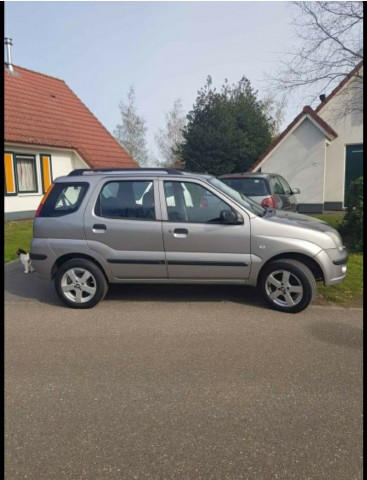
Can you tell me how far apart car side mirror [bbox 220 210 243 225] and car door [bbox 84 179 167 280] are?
850mm

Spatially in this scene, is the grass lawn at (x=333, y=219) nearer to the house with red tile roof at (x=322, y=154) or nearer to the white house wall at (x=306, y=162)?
the white house wall at (x=306, y=162)

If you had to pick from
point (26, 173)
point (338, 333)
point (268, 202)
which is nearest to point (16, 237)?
point (26, 173)

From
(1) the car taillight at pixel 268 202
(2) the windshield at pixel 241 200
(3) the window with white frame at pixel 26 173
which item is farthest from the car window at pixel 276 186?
(3) the window with white frame at pixel 26 173

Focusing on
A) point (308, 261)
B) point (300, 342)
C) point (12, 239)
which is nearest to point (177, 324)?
point (300, 342)

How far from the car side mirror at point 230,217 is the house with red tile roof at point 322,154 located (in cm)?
1113

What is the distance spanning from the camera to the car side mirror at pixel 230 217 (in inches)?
186

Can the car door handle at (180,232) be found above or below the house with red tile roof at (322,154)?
below

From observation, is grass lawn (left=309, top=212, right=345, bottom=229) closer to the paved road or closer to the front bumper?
the front bumper

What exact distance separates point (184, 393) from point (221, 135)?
59.1ft

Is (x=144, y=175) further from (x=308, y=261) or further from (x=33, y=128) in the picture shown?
(x=33, y=128)

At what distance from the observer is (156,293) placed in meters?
5.64

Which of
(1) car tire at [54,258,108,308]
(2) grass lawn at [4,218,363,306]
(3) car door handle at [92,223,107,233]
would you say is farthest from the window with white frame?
(3) car door handle at [92,223,107,233]

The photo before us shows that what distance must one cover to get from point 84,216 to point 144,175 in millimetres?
1000

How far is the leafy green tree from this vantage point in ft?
64.5
